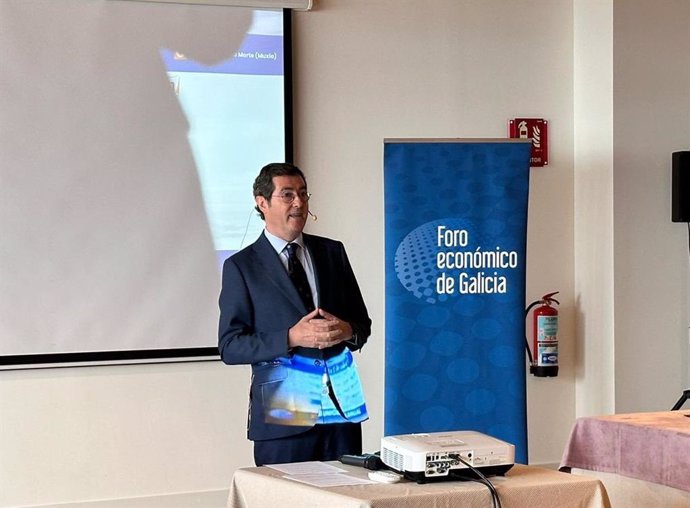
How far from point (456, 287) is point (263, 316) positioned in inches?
57.5

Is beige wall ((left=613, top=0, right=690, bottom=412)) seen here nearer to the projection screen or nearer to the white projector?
the projection screen

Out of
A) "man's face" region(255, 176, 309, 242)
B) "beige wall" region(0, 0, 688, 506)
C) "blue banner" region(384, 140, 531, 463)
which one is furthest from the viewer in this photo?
"beige wall" region(0, 0, 688, 506)

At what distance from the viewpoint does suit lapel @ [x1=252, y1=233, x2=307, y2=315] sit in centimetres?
330

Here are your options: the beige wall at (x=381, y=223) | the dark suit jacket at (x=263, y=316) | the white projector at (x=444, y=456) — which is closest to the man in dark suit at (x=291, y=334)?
the dark suit jacket at (x=263, y=316)

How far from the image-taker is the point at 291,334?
3.19m

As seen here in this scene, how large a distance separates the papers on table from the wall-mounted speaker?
3.56m

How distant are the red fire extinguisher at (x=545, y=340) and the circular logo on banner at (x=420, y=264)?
1.38 meters

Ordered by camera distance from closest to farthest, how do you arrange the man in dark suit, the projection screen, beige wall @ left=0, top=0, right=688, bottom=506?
the man in dark suit < the projection screen < beige wall @ left=0, top=0, right=688, bottom=506

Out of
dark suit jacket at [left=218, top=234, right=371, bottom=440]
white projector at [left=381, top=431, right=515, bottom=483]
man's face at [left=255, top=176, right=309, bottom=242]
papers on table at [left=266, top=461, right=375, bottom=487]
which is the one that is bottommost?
papers on table at [left=266, top=461, right=375, bottom=487]

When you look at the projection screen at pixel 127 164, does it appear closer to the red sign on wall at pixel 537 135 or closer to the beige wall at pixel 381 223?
the beige wall at pixel 381 223

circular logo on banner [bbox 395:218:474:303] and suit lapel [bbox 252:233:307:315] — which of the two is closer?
suit lapel [bbox 252:233:307:315]

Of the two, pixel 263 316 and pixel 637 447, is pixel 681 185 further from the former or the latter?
pixel 263 316

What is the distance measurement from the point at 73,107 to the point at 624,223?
311cm

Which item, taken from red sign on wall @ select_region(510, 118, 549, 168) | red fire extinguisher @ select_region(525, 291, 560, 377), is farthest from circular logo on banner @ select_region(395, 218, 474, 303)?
red sign on wall @ select_region(510, 118, 549, 168)
